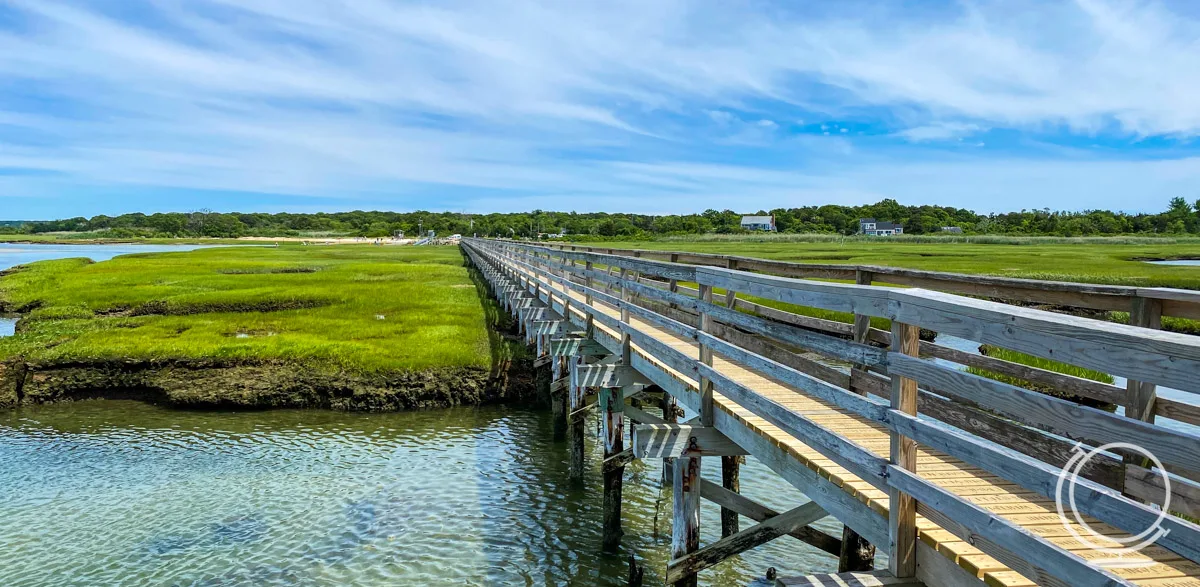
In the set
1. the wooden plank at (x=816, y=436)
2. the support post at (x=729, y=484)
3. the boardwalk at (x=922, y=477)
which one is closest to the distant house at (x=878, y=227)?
the support post at (x=729, y=484)

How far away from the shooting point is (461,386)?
20.1 m

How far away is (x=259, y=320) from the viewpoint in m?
26.6

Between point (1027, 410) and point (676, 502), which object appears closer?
point (1027, 410)

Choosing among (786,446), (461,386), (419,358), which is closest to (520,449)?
(461,386)

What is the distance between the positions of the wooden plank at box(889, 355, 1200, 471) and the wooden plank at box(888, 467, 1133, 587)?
450 mm

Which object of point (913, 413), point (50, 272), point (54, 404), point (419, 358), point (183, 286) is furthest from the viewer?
point (50, 272)

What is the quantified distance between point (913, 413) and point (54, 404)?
72.3 ft

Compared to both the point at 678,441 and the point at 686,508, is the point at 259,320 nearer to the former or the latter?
the point at 686,508

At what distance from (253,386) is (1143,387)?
19742mm

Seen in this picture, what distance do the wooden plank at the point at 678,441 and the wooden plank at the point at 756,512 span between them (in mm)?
1102

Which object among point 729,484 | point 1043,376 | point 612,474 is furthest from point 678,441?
point 729,484

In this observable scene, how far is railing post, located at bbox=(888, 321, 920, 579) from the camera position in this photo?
12.4 feet

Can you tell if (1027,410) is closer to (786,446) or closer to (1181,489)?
(1181,489)

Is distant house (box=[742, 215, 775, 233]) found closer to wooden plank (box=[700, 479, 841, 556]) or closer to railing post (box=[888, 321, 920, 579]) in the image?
wooden plank (box=[700, 479, 841, 556])
